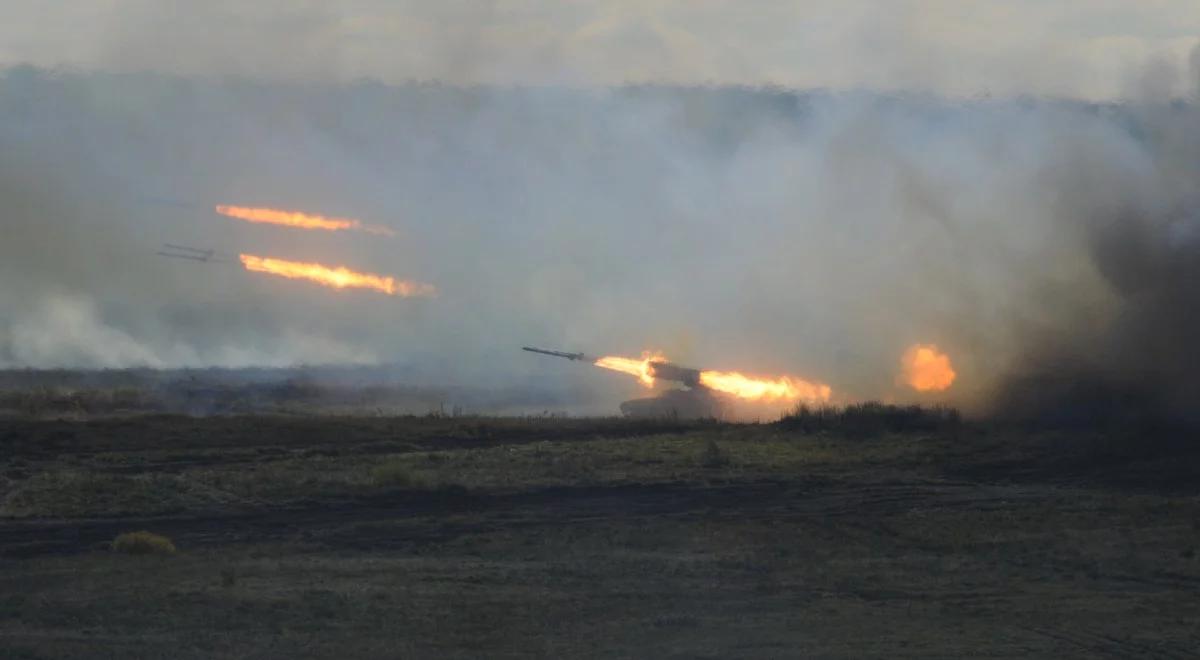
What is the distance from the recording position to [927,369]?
48.7 m

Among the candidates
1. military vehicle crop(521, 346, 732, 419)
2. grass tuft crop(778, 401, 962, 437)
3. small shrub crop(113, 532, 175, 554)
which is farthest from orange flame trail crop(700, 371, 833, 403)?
small shrub crop(113, 532, 175, 554)

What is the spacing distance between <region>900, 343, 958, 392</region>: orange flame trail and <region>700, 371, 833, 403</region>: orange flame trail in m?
2.75

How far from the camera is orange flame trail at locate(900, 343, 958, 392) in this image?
47.7 metres

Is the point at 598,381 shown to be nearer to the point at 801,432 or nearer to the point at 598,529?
the point at 801,432

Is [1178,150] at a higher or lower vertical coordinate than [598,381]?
higher

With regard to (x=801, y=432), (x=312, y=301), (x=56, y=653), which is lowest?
(x=56, y=653)

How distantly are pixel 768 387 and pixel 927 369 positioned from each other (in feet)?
18.1

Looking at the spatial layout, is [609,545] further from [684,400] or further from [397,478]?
[684,400]

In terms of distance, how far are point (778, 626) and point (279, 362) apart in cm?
6836

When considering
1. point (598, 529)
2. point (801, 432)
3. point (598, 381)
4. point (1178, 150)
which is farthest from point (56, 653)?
point (598, 381)

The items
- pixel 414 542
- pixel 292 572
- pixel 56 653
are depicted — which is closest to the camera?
pixel 56 653

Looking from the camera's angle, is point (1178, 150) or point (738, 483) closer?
point (738, 483)

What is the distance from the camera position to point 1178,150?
4362 centimetres

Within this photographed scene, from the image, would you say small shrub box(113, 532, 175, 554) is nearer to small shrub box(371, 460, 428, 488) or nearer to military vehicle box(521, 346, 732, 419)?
small shrub box(371, 460, 428, 488)
